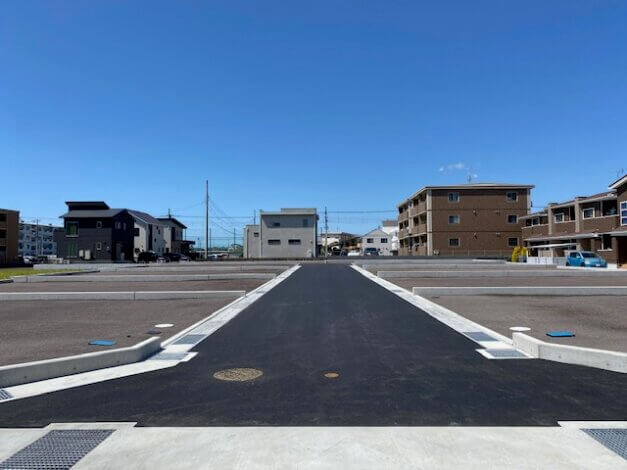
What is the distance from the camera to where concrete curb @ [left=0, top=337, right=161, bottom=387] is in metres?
5.75

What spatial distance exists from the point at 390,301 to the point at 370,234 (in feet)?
260

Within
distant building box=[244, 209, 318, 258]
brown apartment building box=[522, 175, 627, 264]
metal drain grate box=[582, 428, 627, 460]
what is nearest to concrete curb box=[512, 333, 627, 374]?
metal drain grate box=[582, 428, 627, 460]

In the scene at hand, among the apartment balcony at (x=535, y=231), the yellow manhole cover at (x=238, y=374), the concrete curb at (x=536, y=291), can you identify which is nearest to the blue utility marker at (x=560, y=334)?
the yellow manhole cover at (x=238, y=374)

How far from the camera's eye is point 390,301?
45.0ft

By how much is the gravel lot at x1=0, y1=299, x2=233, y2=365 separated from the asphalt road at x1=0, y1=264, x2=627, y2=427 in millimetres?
2164

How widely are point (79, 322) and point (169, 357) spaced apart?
15.1ft

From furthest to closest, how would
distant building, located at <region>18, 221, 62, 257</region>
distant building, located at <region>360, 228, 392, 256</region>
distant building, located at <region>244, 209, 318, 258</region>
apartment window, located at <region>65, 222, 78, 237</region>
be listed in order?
distant building, located at <region>18, 221, 62, 257</region>, distant building, located at <region>360, 228, 392, 256</region>, distant building, located at <region>244, 209, 318, 258</region>, apartment window, located at <region>65, 222, 78, 237</region>

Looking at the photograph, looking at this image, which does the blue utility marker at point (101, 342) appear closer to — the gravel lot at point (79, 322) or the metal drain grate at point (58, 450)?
the gravel lot at point (79, 322)

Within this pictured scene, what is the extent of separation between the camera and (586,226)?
40.2 m

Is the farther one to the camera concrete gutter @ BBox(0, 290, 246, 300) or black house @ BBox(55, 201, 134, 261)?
black house @ BBox(55, 201, 134, 261)

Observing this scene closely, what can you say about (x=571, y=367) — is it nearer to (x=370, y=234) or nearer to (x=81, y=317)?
(x=81, y=317)

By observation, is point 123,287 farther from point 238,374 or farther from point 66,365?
point 238,374

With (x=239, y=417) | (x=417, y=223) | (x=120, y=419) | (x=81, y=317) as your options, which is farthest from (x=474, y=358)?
(x=417, y=223)

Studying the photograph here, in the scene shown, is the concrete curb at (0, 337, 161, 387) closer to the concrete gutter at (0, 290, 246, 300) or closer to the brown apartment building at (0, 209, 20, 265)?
the concrete gutter at (0, 290, 246, 300)
